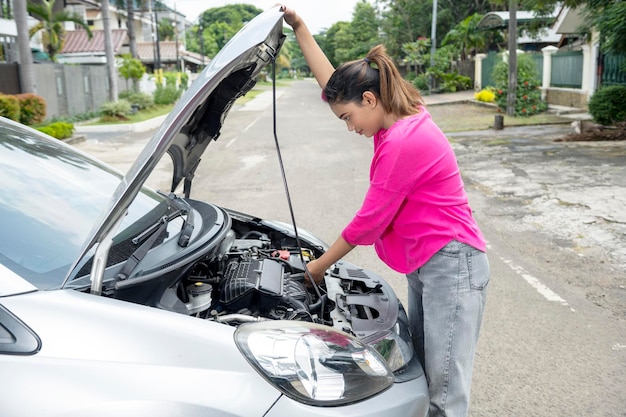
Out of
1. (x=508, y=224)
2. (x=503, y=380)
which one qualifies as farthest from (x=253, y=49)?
(x=508, y=224)

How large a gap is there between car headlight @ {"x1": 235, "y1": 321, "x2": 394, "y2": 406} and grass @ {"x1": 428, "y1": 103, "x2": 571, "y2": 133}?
15531mm

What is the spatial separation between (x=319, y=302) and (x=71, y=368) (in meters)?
1.16

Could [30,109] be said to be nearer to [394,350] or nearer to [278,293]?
[278,293]

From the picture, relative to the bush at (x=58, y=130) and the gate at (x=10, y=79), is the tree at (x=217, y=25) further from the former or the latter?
the bush at (x=58, y=130)

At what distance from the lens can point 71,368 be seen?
5.32 ft

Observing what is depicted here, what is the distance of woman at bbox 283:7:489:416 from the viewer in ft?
7.39

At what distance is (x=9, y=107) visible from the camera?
48.2 ft

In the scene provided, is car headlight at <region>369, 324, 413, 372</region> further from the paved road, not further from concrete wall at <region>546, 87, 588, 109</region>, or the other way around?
concrete wall at <region>546, 87, 588, 109</region>

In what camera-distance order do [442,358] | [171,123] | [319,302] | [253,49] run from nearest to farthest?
[171,123] < [253,49] < [442,358] < [319,302]

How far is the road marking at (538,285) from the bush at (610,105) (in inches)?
405

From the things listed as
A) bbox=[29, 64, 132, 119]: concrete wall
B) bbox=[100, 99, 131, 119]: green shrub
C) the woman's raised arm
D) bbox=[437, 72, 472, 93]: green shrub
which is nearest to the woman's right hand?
the woman's raised arm

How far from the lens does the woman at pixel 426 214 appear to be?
2252 millimetres

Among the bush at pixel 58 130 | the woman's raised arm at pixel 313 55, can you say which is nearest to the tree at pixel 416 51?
the bush at pixel 58 130

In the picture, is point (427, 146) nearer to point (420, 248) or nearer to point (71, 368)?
point (420, 248)
